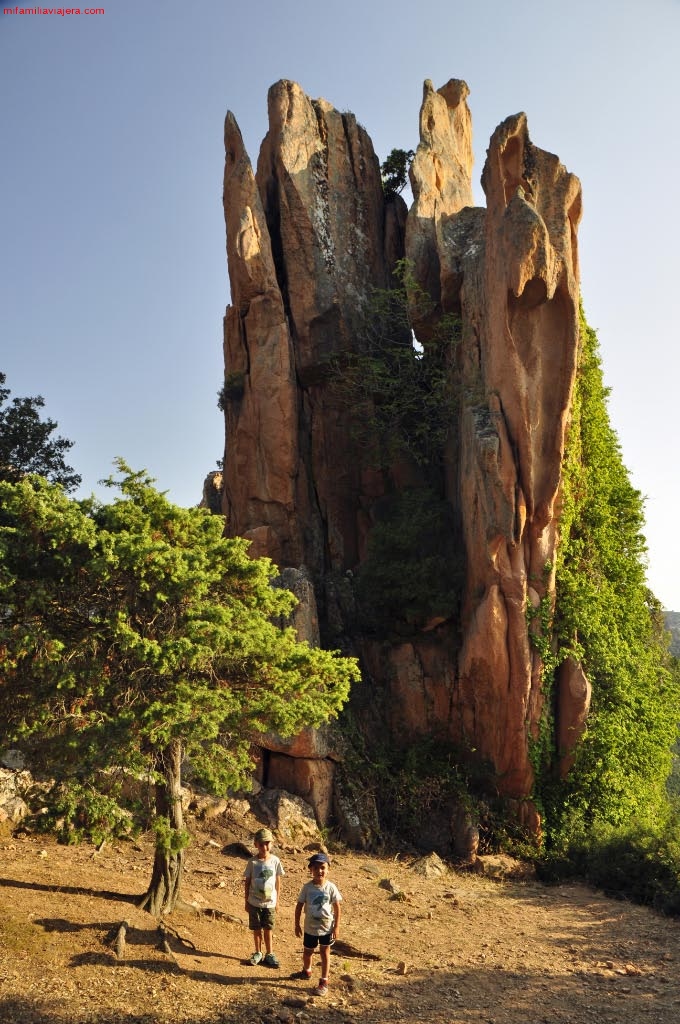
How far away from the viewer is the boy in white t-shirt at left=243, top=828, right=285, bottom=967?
365 inches

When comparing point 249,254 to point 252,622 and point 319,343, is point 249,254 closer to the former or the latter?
point 319,343

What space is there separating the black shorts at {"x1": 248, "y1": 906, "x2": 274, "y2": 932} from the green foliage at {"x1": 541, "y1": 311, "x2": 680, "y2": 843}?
10.5m

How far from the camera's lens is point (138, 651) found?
894 cm

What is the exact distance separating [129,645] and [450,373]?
1598 cm

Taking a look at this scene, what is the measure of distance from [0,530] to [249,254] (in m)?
16.3

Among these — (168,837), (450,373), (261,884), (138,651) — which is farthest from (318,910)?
(450,373)

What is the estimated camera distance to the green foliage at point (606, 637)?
18562mm

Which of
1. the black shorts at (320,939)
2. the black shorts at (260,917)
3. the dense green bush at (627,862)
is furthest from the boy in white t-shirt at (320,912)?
the dense green bush at (627,862)

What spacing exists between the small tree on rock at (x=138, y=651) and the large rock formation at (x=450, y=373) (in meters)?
7.12

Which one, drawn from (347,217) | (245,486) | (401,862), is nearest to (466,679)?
(401,862)

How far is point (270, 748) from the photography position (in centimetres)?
1711

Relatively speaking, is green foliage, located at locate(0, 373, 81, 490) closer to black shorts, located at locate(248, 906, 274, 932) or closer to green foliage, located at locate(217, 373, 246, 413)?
green foliage, located at locate(217, 373, 246, 413)

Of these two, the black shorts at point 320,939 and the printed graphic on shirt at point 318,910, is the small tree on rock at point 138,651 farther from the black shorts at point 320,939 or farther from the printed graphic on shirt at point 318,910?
the black shorts at point 320,939

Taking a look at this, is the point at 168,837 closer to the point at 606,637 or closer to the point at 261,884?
the point at 261,884
